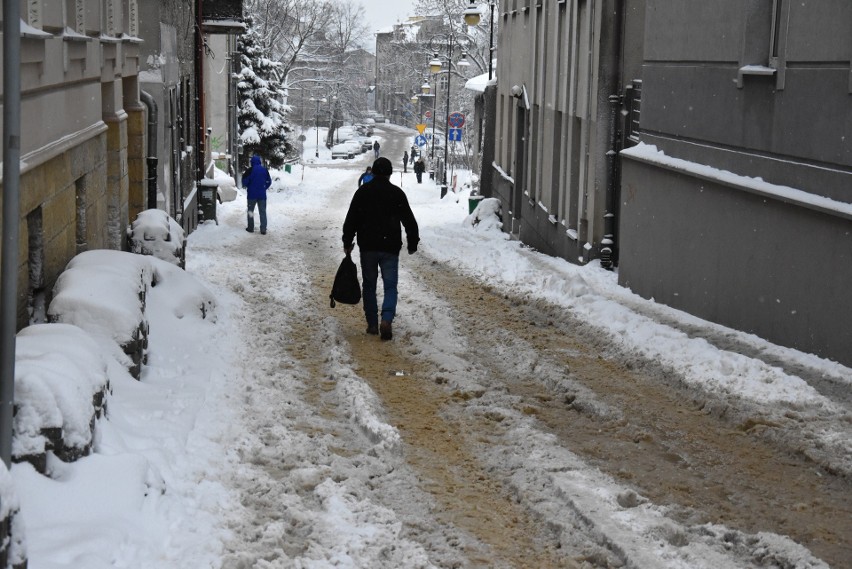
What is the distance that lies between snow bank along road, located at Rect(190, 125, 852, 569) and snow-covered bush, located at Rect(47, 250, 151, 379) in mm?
877

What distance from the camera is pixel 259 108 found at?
52.0m

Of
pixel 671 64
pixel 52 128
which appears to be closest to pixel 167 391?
pixel 52 128

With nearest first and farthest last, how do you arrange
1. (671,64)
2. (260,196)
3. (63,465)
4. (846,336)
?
1. (63,465)
2. (846,336)
3. (671,64)
4. (260,196)

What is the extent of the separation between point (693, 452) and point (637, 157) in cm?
722

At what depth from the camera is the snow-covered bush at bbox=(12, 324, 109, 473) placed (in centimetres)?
501

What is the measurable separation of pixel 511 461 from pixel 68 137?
490 cm

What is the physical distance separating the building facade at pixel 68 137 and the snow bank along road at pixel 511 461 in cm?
177

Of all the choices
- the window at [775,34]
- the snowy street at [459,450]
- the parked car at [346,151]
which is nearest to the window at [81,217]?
the snowy street at [459,450]

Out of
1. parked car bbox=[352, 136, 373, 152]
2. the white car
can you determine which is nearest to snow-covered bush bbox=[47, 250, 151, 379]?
the white car

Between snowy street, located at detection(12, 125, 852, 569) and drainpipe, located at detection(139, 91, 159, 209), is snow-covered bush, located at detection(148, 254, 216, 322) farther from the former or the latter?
drainpipe, located at detection(139, 91, 159, 209)

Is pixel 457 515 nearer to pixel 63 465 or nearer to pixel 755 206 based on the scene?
pixel 63 465

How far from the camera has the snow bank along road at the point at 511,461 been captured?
5414mm

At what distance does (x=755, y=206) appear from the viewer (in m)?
10.6

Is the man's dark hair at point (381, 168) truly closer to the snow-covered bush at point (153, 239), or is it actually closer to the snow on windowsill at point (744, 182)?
the snow-covered bush at point (153, 239)
